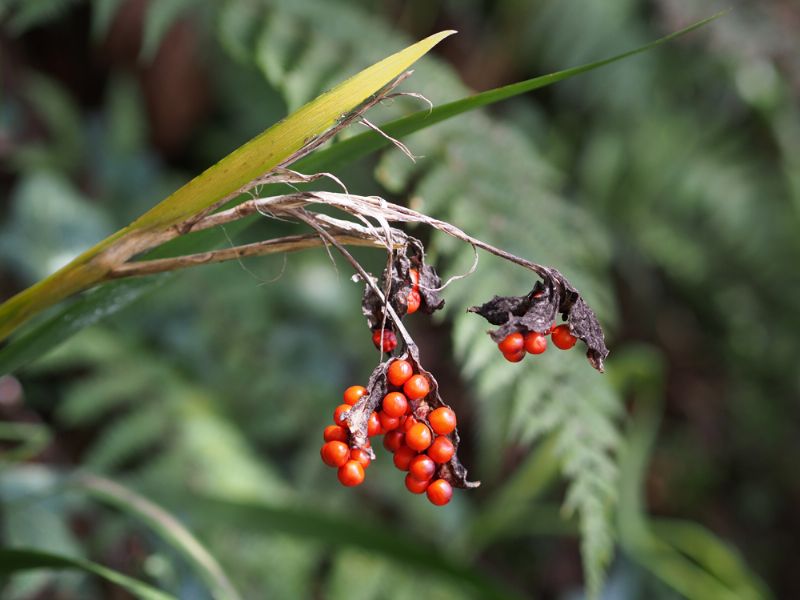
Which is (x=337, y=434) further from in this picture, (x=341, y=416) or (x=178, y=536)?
(x=178, y=536)

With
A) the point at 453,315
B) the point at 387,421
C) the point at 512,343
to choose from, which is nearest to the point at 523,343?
the point at 512,343

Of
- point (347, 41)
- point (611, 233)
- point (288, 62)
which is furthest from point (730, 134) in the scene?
point (288, 62)

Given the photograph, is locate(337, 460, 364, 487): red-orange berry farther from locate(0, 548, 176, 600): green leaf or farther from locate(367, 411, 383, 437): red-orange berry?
locate(0, 548, 176, 600): green leaf

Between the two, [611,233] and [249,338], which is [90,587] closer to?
[249,338]

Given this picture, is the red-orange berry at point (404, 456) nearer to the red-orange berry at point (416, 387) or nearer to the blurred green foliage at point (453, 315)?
the red-orange berry at point (416, 387)

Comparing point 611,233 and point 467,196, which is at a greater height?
point 611,233
